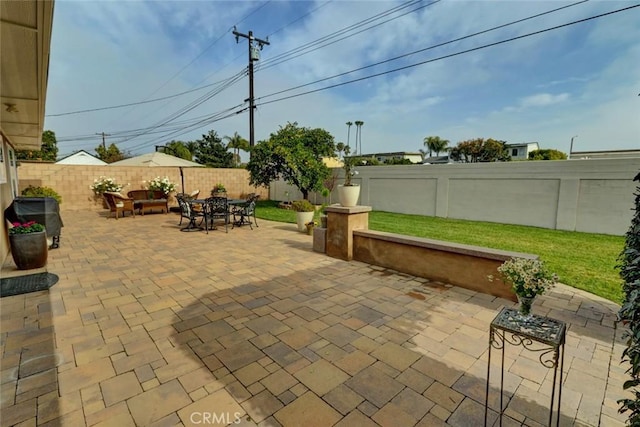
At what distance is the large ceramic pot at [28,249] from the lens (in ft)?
14.7

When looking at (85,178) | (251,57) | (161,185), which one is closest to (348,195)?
(161,185)

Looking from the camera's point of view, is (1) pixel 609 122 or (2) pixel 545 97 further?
(2) pixel 545 97

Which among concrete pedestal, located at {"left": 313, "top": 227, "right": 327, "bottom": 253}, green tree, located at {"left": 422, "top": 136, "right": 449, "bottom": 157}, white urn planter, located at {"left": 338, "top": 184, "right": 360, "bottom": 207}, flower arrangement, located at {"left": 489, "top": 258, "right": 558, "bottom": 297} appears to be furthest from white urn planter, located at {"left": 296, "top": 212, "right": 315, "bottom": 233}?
green tree, located at {"left": 422, "top": 136, "right": 449, "bottom": 157}

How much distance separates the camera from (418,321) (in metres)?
3.10

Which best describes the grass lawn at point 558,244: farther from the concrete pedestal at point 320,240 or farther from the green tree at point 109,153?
the green tree at point 109,153

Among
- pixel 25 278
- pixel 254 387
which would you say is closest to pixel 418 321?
pixel 254 387

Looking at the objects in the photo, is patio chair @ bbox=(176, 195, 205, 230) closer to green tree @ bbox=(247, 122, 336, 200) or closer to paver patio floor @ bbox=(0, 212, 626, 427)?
paver patio floor @ bbox=(0, 212, 626, 427)

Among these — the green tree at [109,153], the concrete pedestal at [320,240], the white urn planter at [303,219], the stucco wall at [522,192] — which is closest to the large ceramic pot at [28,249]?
the concrete pedestal at [320,240]

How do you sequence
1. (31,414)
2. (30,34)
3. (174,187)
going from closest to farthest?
(31,414) < (30,34) < (174,187)

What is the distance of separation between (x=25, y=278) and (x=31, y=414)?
11.5ft

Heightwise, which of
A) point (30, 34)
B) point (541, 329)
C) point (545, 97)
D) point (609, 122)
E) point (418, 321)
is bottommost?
point (418, 321)

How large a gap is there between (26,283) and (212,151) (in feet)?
110

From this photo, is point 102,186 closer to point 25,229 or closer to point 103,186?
point 103,186

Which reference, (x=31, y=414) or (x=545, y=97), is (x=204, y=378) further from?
(x=545, y=97)
